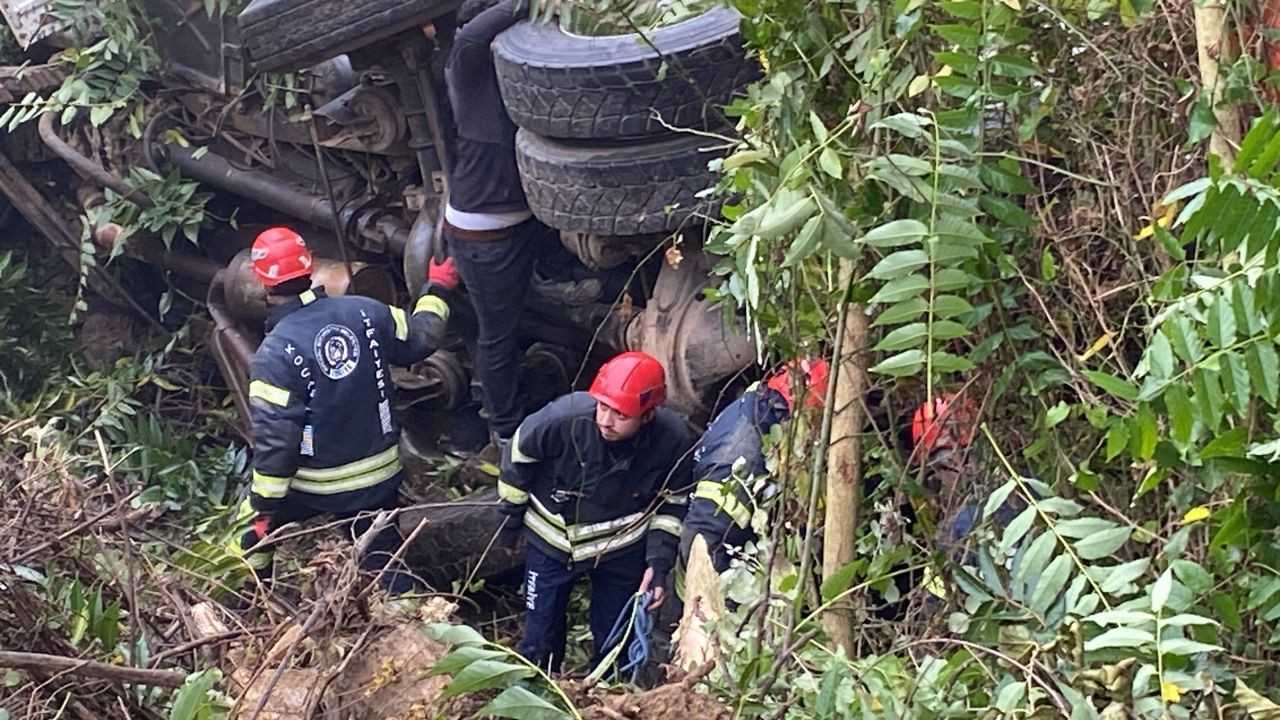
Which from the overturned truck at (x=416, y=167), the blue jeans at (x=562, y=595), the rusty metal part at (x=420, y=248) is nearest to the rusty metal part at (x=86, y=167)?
the overturned truck at (x=416, y=167)

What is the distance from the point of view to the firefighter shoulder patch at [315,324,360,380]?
457cm

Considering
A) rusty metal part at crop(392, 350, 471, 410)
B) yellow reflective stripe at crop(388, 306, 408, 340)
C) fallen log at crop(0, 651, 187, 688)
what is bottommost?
rusty metal part at crop(392, 350, 471, 410)

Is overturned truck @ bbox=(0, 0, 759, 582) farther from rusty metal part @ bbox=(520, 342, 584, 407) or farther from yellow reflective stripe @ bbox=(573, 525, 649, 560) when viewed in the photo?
yellow reflective stripe @ bbox=(573, 525, 649, 560)

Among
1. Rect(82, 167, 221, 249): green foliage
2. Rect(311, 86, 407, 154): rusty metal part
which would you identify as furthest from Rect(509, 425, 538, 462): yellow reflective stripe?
Rect(82, 167, 221, 249): green foliage

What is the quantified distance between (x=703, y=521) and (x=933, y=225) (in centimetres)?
Answer: 225

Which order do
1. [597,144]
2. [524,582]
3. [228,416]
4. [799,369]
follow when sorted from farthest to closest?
[228,416]
[524,582]
[597,144]
[799,369]

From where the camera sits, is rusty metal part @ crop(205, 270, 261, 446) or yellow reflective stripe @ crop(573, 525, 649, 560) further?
rusty metal part @ crop(205, 270, 261, 446)

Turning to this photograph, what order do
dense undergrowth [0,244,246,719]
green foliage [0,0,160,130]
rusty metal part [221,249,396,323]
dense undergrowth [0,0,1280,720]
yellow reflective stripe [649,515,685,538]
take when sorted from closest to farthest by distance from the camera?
dense undergrowth [0,0,1280,720] → dense undergrowth [0,244,246,719] → yellow reflective stripe [649,515,685,538] → rusty metal part [221,249,396,323] → green foliage [0,0,160,130]

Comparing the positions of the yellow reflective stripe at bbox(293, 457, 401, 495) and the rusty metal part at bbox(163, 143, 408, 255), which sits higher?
the rusty metal part at bbox(163, 143, 408, 255)

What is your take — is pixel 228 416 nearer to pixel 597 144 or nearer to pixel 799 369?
pixel 597 144

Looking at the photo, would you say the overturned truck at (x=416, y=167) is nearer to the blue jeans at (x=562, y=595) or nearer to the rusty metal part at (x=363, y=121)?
the rusty metal part at (x=363, y=121)

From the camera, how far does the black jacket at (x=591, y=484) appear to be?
4250mm

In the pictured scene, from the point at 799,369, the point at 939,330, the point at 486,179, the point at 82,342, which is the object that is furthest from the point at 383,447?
the point at 939,330

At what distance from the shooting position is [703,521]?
3684 mm
